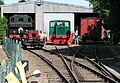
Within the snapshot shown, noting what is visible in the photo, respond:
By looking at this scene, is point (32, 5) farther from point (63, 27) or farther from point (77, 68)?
point (77, 68)

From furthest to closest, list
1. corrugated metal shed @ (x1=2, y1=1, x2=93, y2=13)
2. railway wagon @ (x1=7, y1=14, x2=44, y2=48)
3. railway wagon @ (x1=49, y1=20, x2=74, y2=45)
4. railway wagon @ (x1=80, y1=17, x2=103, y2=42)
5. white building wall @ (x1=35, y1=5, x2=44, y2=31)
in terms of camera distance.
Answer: corrugated metal shed @ (x1=2, y1=1, x2=93, y2=13) → white building wall @ (x1=35, y1=5, x2=44, y2=31) → railway wagon @ (x1=80, y1=17, x2=103, y2=42) → railway wagon @ (x1=49, y1=20, x2=74, y2=45) → railway wagon @ (x1=7, y1=14, x2=44, y2=48)

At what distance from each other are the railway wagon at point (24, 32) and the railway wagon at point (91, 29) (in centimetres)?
713

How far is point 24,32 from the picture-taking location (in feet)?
131

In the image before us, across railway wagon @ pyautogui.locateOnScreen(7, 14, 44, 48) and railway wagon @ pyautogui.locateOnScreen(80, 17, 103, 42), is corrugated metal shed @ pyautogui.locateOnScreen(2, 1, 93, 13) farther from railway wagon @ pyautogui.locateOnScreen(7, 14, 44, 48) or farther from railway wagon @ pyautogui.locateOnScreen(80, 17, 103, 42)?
railway wagon @ pyautogui.locateOnScreen(7, 14, 44, 48)

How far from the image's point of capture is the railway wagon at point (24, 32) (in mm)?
37531

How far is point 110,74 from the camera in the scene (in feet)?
59.9

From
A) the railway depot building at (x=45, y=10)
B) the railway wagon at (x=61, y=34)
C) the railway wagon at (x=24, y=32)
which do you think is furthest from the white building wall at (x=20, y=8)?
the railway wagon at (x=61, y=34)

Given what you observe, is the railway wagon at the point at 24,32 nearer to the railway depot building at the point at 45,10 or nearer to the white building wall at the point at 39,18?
the white building wall at the point at 39,18

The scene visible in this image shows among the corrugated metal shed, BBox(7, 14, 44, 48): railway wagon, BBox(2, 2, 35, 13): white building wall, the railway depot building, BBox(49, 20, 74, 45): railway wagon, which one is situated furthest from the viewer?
BBox(2, 2, 35, 13): white building wall

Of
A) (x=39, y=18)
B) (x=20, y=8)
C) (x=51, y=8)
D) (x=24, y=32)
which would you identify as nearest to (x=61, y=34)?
(x=24, y=32)

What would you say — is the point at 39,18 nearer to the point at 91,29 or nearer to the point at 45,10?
the point at 45,10

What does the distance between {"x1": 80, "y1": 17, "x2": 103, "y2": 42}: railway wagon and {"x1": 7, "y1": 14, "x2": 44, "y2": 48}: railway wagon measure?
7129mm

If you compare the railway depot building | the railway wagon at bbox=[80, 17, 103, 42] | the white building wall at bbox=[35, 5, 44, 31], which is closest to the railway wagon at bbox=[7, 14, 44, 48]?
the railway wagon at bbox=[80, 17, 103, 42]

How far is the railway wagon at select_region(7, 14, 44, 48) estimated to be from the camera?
37531 millimetres
